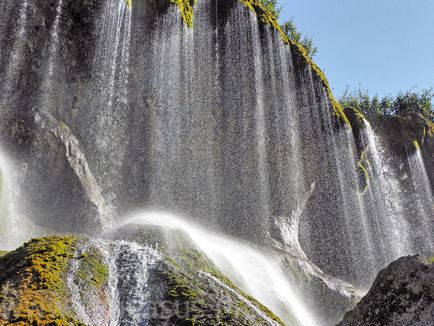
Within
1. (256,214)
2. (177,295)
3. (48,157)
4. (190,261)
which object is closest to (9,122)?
(48,157)

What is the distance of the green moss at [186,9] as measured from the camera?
1706 cm

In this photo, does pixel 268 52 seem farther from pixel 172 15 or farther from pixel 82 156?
pixel 82 156

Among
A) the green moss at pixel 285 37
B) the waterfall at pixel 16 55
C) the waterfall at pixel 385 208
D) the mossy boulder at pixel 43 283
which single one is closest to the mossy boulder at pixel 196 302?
the mossy boulder at pixel 43 283

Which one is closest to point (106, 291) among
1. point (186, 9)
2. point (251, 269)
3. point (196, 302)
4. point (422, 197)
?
point (196, 302)

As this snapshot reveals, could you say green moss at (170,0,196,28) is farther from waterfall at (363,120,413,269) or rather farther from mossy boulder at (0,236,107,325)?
mossy boulder at (0,236,107,325)

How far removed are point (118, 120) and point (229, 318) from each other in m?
13.4

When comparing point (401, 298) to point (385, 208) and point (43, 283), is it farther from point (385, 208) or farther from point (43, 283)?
point (385, 208)

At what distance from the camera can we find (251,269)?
13289 mm

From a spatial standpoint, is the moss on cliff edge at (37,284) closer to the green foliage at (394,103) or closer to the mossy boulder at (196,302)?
the mossy boulder at (196,302)

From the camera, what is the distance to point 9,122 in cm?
1423

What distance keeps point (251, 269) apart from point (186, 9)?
1023cm

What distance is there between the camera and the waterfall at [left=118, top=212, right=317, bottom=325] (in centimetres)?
1105

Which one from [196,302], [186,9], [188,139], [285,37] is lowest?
[196,302]

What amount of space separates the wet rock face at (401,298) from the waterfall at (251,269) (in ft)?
17.3
